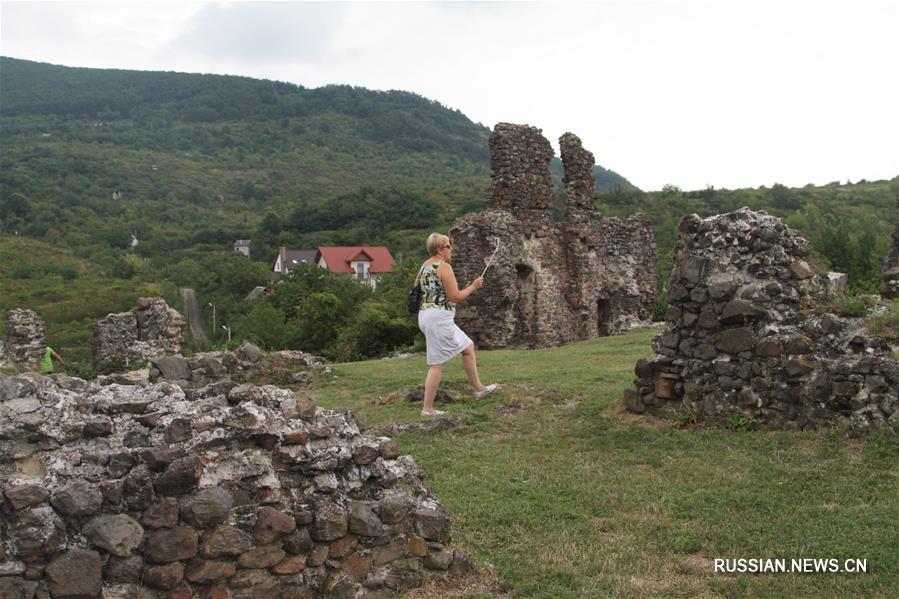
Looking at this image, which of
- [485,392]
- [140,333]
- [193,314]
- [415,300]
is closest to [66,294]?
[193,314]

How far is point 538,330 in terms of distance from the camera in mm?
23734

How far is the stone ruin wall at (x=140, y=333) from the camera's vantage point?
2056 centimetres

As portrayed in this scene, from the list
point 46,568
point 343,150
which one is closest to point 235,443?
point 46,568

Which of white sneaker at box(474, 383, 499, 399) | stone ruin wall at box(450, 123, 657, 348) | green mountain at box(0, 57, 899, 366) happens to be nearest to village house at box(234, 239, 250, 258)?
green mountain at box(0, 57, 899, 366)

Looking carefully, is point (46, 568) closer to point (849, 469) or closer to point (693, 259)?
point (849, 469)

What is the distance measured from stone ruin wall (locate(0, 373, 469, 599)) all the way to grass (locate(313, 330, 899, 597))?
80 cm

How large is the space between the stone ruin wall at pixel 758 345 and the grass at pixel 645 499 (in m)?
0.34

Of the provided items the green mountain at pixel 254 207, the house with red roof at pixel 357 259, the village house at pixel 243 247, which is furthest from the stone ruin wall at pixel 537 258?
the village house at pixel 243 247

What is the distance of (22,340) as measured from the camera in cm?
2380

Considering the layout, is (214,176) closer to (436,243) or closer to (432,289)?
(436,243)

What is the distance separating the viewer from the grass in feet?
16.8

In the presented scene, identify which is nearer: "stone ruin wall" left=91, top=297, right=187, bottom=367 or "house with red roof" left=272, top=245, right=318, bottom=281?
"stone ruin wall" left=91, top=297, right=187, bottom=367

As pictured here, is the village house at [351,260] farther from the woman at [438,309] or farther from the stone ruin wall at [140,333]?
the woman at [438,309]

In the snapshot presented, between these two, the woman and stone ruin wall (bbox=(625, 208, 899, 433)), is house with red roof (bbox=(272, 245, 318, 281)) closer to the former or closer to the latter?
the woman
